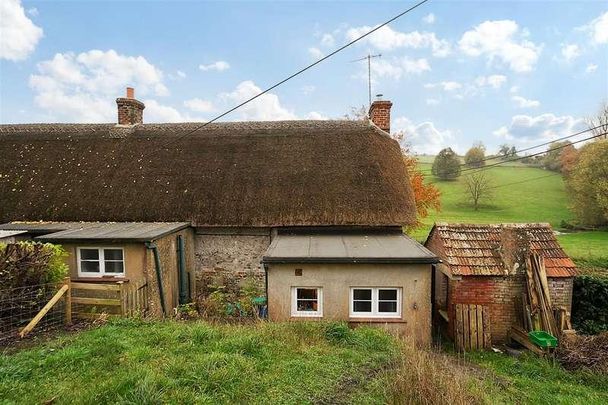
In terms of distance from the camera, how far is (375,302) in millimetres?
8148

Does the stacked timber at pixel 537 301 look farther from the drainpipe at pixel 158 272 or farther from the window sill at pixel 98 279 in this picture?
the window sill at pixel 98 279

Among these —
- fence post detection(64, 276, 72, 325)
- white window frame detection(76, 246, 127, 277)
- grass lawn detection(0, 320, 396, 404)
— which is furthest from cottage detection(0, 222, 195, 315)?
grass lawn detection(0, 320, 396, 404)

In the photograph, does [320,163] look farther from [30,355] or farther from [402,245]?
[30,355]

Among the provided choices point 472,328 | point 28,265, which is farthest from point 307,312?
point 28,265

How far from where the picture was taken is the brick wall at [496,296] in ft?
30.3

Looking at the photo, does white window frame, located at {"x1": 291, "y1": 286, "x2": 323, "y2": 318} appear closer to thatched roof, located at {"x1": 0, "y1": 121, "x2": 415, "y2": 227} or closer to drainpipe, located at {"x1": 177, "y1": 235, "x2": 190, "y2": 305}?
thatched roof, located at {"x1": 0, "y1": 121, "x2": 415, "y2": 227}

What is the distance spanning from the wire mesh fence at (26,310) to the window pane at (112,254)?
1740mm

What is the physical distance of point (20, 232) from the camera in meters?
9.38

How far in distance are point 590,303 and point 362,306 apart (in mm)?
7030

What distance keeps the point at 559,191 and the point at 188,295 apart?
158 ft

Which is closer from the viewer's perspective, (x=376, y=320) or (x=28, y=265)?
(x=28, y=265)

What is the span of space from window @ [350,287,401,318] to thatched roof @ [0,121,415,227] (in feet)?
9.58

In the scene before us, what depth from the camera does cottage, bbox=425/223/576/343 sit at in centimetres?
924

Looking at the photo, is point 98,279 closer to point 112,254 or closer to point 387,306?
point 112,254
